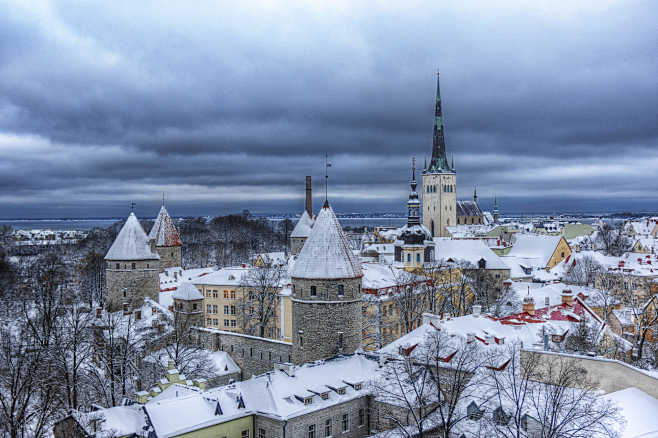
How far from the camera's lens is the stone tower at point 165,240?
65.2 m

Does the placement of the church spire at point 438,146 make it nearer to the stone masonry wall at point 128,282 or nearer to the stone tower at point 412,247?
the stone tower at point 412,247

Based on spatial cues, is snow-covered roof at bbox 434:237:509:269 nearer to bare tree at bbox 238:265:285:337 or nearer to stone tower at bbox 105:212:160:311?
bare tree at bbox 238:265:285:337

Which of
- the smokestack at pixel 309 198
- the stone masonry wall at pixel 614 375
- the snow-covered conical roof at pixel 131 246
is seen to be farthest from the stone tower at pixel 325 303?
the smokestack at pixel 309 198

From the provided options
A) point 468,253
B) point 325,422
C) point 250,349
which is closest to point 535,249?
point 468,253

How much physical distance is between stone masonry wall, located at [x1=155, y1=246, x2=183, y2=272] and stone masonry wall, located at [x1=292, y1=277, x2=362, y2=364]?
37.9 metres

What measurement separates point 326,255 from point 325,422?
9.32 m

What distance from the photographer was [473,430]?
2170 cm

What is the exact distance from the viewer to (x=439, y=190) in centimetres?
11650

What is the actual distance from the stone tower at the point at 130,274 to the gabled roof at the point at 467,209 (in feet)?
410

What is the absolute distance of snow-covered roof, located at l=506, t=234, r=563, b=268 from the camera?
81375 mm

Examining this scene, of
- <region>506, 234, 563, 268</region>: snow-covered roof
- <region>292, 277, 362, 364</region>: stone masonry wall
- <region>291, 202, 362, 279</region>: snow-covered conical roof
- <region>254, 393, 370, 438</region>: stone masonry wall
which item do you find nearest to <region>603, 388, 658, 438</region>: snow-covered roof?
<region>254, 393, 370, 438</region>: stone masonry wall

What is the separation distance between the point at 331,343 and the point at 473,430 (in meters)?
9.83

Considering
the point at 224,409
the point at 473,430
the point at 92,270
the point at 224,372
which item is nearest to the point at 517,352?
the point at 473,430

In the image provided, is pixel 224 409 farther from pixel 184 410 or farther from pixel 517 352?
pixel 517 352
